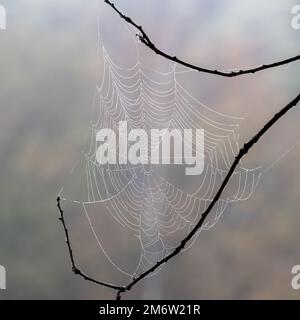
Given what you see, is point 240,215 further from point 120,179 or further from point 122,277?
point 122,277

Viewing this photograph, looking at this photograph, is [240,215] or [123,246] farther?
[123,246]

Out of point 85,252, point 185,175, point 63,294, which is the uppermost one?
point 185,175

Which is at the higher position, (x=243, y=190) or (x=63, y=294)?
(x=243, y=190)

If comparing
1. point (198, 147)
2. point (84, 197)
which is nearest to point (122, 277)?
point (84, 197)
